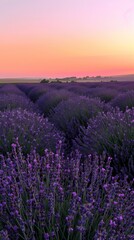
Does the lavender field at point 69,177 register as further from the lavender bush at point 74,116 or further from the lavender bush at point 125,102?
the lavender bush at point 125,102

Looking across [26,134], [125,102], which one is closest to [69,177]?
[26,134]

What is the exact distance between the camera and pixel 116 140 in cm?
340

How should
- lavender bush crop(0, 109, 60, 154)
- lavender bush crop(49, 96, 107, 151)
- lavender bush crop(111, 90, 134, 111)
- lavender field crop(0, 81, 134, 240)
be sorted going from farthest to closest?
lavender bush crop(111, 90, 134, 111), lavender bush crop(49, 96, 107, 151), lavender bush crop(0, 109, 60, 154), lavender field crop(0, 81, 134, 240)

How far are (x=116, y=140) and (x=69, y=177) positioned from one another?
2.84 ft

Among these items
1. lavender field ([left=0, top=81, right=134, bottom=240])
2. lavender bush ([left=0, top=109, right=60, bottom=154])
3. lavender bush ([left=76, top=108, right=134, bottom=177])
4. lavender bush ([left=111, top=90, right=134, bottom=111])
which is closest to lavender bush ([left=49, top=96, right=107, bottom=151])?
lavender field ([left=0, top=81, right=134, bottom=240])

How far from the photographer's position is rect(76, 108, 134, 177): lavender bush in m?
3.20

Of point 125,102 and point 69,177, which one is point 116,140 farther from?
point 125,102

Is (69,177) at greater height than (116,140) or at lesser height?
lesser

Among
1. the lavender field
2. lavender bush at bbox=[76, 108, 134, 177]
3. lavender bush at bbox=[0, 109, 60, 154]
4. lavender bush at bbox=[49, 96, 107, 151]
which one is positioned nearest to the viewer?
the lavender field

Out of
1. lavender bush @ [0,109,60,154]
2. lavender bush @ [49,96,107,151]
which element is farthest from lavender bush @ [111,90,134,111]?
lavender bush @ [0,109,60,154]

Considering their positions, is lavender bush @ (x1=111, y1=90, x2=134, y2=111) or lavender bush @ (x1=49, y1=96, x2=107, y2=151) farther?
lavender bush @ (x1=111, y1=90, x2=134, y2=111)

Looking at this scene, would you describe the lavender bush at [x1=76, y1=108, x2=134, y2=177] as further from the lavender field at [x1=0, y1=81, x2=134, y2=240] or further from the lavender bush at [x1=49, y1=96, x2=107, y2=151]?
the lavender bush at [x1=49, y1=96, x2=107, y2=151]

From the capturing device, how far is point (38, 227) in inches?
68.2

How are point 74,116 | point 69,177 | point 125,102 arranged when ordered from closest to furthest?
point 69,177 < point 74,116 < point 125,102
